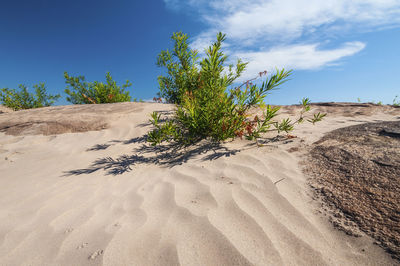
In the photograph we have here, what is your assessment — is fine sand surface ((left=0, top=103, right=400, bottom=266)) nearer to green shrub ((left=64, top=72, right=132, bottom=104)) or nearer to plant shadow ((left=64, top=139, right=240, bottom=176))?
plant shadow ((left=64, top=139, right=240, bottom=176))

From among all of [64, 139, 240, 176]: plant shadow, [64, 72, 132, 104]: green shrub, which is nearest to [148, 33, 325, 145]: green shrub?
[64, 139, 240, 176]: plant shadow

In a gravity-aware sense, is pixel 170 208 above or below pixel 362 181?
below

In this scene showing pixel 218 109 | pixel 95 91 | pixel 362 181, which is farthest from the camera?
pixel 95 91

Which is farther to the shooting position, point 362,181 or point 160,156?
point 160,156

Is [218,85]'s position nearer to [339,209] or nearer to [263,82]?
[263,82]

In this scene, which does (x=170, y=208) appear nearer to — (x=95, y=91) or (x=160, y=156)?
(x=160, y=156)

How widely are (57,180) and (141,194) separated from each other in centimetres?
118

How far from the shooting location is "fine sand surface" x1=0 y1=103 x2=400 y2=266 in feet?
3.65

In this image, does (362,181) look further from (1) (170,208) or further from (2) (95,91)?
(2) (95,91)

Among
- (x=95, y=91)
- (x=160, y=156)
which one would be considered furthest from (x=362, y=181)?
(x=95, y=91)

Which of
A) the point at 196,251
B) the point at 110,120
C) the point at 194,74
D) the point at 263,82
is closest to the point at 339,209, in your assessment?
the point at 196,251

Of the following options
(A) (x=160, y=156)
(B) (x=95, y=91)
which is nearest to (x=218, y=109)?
(A) (x=160, y=156)

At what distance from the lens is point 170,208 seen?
1.54 meters

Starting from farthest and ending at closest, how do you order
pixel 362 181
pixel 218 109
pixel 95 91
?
pixel 95 91
pixel 218 109
pixel 362 181
